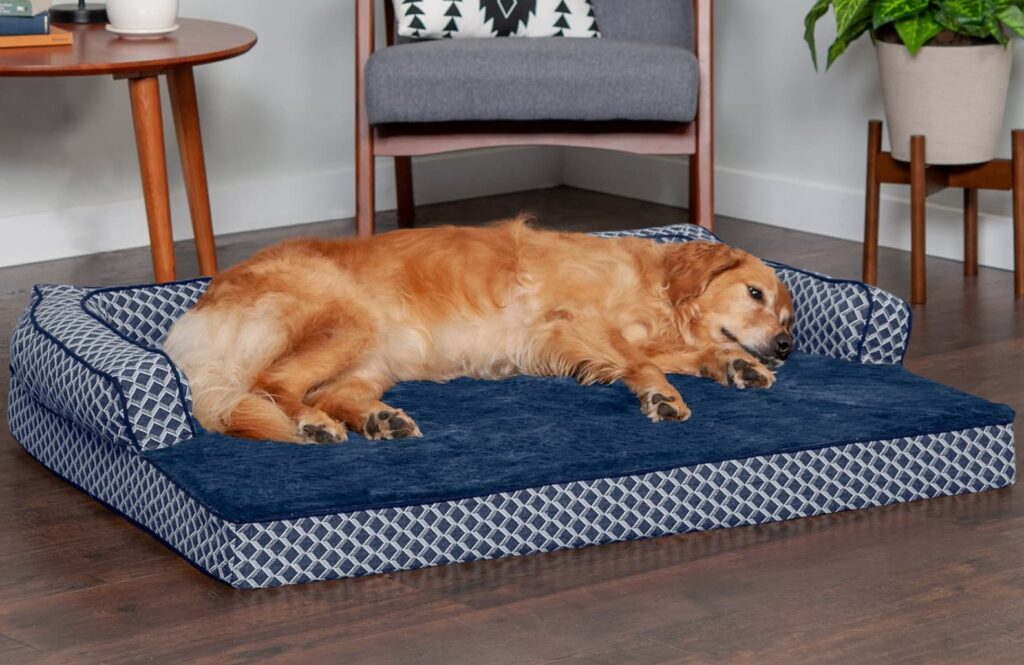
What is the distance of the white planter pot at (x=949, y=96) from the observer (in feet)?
13.4

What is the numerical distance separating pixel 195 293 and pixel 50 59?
81 centimetres

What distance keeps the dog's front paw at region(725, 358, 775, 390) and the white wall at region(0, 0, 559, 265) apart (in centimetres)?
260

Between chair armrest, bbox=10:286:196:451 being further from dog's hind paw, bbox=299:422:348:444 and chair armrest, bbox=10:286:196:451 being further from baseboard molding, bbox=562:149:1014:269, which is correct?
baseboard molding, bbox=562:149:1014:269

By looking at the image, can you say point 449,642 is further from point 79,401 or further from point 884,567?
point 79,401

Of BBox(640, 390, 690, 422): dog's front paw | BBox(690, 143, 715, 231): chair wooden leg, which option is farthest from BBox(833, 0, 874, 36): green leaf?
BBox(640, 390, 690, 422): dog's front paw

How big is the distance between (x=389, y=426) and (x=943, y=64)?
2.22 metres

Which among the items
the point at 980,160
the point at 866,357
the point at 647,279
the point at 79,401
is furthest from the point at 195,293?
the point at 980,160

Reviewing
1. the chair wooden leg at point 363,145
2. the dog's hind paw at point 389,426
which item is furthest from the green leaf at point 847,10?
the dog's hind paw at point 389,426

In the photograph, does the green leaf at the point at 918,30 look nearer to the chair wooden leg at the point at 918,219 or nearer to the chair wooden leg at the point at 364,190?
the chair wooden leg at the point at 918,219

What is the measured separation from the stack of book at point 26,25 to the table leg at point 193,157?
344 millimetres

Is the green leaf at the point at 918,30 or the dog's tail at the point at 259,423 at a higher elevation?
the green leaf at the point at 918,30

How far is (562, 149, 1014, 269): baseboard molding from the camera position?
4640mm

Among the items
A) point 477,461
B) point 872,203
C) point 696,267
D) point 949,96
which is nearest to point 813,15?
point 949,96

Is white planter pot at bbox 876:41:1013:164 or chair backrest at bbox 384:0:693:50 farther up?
chair backrest at bbox 384:0:693:50
